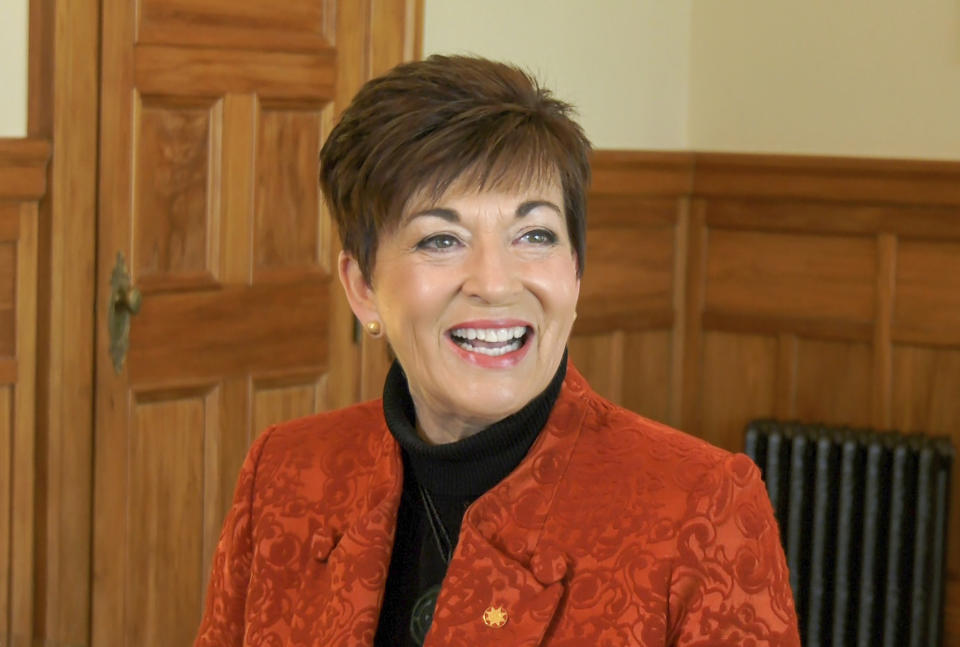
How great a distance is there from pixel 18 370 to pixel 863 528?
2262 millimetres

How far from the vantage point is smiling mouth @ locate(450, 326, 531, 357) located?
164 centimetres

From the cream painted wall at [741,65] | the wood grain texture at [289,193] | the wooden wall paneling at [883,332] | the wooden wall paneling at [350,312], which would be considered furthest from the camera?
the wooden wall paneling at [883,332]

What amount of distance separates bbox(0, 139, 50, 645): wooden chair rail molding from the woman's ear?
1.49m

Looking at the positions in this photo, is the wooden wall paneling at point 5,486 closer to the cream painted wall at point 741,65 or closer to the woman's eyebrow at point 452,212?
the cream painted wall at point 741,65

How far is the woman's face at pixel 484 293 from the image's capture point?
1614 mm

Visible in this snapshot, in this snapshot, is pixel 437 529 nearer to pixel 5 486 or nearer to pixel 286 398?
pixel 5 486

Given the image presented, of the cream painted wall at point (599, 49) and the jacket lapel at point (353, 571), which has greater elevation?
the cream painted wall at point (599, 49)

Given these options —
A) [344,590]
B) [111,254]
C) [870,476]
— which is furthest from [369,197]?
[870,476]

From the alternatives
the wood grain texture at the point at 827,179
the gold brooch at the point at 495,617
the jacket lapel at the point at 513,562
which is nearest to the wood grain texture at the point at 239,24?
the wood grain texture at the point at 827,179

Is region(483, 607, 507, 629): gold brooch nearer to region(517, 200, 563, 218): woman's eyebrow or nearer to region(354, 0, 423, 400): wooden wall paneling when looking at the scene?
region(517, 200, 563, 218): woman's eyebrow

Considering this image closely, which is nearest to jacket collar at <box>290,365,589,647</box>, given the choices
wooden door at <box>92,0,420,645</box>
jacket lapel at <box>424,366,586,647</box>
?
jacket lapel at <box>424,366,586,647</box>

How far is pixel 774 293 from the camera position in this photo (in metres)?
4.44

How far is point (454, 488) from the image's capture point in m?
1.67

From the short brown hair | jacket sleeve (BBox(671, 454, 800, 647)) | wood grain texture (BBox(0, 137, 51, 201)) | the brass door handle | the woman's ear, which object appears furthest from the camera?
the brass door handle
